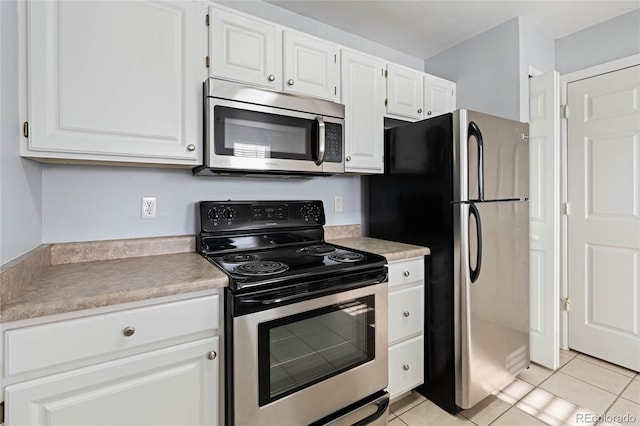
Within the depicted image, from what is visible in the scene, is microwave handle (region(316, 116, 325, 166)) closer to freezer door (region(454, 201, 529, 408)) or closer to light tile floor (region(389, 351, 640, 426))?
freezer door (region(454, 201, 529, 408))

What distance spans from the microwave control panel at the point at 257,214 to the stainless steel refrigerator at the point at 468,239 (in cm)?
59

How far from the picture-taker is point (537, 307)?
7.57ft

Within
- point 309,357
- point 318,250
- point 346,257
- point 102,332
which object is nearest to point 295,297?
point 309,357

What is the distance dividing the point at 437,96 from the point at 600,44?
1.25m

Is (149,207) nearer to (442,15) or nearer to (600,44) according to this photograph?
(442,15)

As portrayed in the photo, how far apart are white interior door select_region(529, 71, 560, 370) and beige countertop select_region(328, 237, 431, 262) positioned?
1.07 metres

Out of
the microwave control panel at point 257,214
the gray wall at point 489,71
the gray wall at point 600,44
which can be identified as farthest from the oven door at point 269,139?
the gray wall at point 600,44

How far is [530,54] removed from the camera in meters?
2.33

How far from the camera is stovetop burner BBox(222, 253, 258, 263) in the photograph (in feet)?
5.05

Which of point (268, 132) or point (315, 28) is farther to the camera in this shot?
point (315, 28)

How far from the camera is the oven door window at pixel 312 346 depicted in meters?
1.25

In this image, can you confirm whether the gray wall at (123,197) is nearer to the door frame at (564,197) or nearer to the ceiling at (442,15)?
the ceiling at (442,15)

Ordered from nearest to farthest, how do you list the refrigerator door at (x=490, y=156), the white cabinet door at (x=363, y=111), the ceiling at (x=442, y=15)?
the refrigerator door at (x=490, y=156) < the white cabinet door at (x=363, y=111) < the ceiling at (x=442, y=15)

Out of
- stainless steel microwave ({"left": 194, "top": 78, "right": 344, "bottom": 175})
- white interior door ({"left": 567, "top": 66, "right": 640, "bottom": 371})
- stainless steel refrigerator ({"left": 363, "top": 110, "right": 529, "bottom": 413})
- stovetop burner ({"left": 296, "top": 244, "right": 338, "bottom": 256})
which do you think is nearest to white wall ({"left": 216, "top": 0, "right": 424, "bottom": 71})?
stainless steel microwave ({"left": 194, "top": 78, "right": 344, "bottom": 175})
